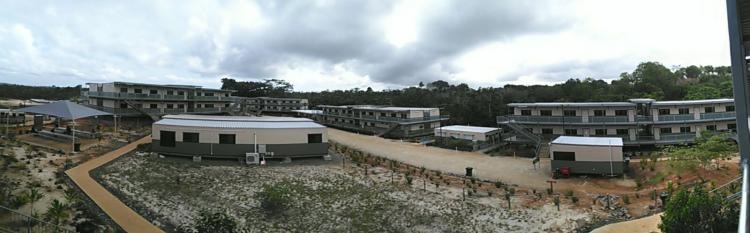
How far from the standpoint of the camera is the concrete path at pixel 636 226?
584 inches

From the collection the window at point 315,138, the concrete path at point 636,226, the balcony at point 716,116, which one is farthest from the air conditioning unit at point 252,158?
the balcony at point 716,116

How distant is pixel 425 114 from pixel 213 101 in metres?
29.6

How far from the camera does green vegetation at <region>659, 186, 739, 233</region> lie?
9578mm

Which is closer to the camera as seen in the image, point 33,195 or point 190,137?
point 33,195

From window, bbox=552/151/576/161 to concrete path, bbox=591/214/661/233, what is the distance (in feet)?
27.0

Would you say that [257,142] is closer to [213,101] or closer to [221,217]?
[221,217]

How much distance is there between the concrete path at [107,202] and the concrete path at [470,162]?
716 inches

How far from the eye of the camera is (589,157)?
23922mm

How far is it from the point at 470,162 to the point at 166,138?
22479 millimetres

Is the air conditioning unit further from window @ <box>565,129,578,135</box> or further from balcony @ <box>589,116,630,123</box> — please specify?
balcony @ <box>589,116,630,123</box>

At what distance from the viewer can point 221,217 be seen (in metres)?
14.2

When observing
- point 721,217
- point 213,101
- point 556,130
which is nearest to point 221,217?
point 721,217

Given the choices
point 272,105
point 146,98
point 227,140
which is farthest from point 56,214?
point 272,105

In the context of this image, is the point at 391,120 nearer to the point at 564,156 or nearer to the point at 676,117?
the point at 564,156
